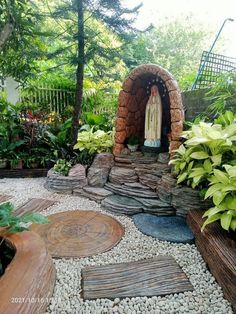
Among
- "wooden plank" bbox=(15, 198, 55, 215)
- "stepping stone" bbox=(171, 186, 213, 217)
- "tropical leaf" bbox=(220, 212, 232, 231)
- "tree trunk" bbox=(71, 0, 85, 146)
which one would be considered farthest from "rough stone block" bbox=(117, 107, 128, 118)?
"tropical leaf" bbox=(220, 212, 232, 231)

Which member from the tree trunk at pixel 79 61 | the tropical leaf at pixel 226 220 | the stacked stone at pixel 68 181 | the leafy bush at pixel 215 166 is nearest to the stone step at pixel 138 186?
the leafy bush at pixel 215 166

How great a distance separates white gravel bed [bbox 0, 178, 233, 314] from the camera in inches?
58.5

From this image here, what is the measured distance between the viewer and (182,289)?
5.43 ft

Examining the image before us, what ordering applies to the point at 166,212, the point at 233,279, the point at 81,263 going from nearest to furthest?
the point at 233,279, the point at 81,263, the point at 166,212

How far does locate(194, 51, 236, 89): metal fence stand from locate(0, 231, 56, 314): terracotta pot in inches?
162

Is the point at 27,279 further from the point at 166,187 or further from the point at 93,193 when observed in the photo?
the point at 93,193

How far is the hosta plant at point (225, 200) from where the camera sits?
1804 millimetres

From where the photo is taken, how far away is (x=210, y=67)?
15.4ft

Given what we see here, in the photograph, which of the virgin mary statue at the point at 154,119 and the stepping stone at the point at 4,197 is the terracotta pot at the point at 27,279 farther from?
the virgin mary statue at the point at 154,119

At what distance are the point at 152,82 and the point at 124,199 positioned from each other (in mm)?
2076

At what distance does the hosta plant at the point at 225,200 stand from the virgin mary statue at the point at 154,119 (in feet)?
5.86

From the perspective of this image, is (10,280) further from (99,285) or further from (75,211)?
(75,211)

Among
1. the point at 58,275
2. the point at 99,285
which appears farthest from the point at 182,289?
the point at 58,275

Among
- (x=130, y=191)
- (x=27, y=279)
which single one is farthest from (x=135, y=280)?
(x=130, y=191)
